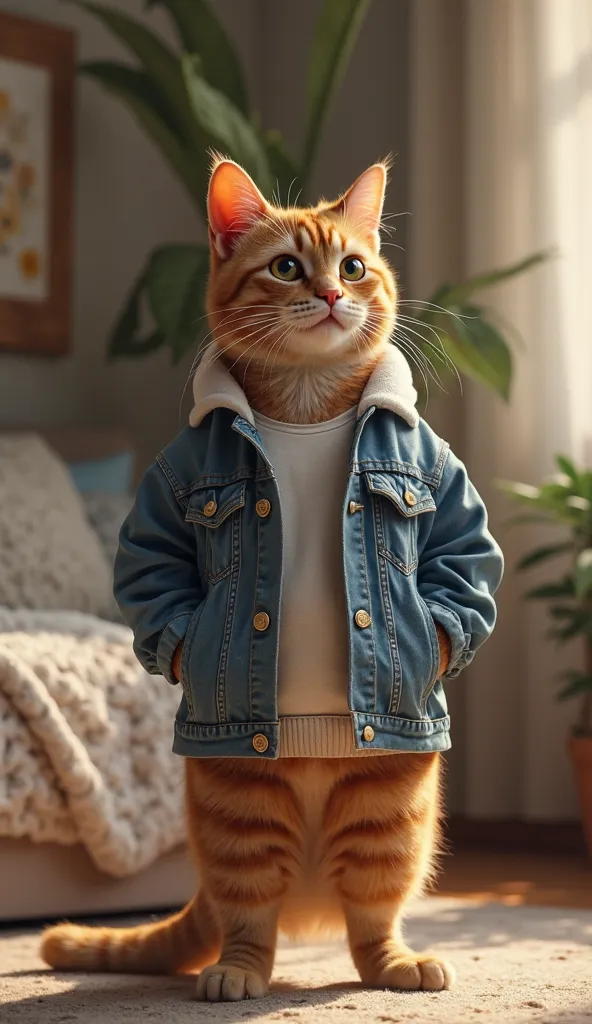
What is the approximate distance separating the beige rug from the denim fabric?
0.24 metres

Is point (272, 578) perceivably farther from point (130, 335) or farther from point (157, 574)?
point (130, 335)

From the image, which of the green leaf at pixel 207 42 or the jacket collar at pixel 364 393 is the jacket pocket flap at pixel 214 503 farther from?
the green leaf at pixel 207 42

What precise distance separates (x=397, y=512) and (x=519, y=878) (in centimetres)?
121

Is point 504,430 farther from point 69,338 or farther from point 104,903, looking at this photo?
point 104,903

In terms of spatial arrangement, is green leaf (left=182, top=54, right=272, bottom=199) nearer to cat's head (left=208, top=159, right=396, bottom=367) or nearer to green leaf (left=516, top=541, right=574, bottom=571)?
green leaf (left=516, top=541, right=574, bottom=571)

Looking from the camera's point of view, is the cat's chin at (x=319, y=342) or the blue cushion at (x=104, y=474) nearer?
the cat's chin at (x=319, y=342)

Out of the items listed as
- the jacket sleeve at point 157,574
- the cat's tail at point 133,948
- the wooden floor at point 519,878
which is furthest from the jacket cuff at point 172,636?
the wooden floor at point 519,878

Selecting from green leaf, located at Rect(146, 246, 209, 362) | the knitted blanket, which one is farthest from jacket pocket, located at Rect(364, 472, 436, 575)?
green leaf, located at Rect(146, 246, 209, 362)

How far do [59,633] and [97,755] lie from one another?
0.23 meters

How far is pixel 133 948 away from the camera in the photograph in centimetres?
145

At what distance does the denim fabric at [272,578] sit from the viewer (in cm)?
→ 124

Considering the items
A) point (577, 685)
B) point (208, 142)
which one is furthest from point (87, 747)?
point (208, 142)

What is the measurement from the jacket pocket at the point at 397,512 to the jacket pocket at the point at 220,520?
135 mm

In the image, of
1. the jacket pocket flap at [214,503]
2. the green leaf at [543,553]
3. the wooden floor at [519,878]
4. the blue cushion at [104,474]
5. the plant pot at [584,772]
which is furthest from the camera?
the blue cushion at [104,474]
